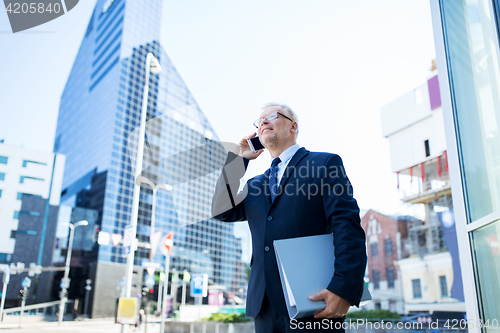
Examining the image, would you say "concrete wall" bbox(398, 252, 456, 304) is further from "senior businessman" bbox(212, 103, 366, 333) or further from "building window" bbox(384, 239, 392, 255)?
"senior businessman" bbox(212, 103, 366, 333)

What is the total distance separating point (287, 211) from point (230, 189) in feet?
1.24

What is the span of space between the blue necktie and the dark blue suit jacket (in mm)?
28

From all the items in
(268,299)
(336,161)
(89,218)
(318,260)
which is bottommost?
(268,299)

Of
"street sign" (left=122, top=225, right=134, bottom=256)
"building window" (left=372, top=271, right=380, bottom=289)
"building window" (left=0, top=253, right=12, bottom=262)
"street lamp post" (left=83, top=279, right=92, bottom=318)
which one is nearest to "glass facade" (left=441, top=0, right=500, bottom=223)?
"street sign" (left=122, top=225, right=134, bottom=256)

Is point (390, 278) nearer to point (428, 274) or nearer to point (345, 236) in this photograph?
point (428, 274)

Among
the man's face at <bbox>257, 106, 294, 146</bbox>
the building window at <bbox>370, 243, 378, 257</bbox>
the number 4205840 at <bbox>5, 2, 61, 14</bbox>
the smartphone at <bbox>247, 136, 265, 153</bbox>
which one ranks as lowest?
the smartphone at <bbox>247, 136, 265, 153</bbox>

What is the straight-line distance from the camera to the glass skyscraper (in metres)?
49.2

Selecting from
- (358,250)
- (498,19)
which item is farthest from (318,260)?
(498,19)

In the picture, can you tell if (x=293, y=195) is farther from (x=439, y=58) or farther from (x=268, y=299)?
(x=439, y=58)

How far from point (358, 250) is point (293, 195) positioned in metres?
0.40

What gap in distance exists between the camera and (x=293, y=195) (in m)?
1.75

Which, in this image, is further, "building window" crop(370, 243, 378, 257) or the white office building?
the white office building

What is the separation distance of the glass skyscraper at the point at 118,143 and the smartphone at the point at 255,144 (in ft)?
109

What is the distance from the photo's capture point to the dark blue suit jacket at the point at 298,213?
1.46 meters
